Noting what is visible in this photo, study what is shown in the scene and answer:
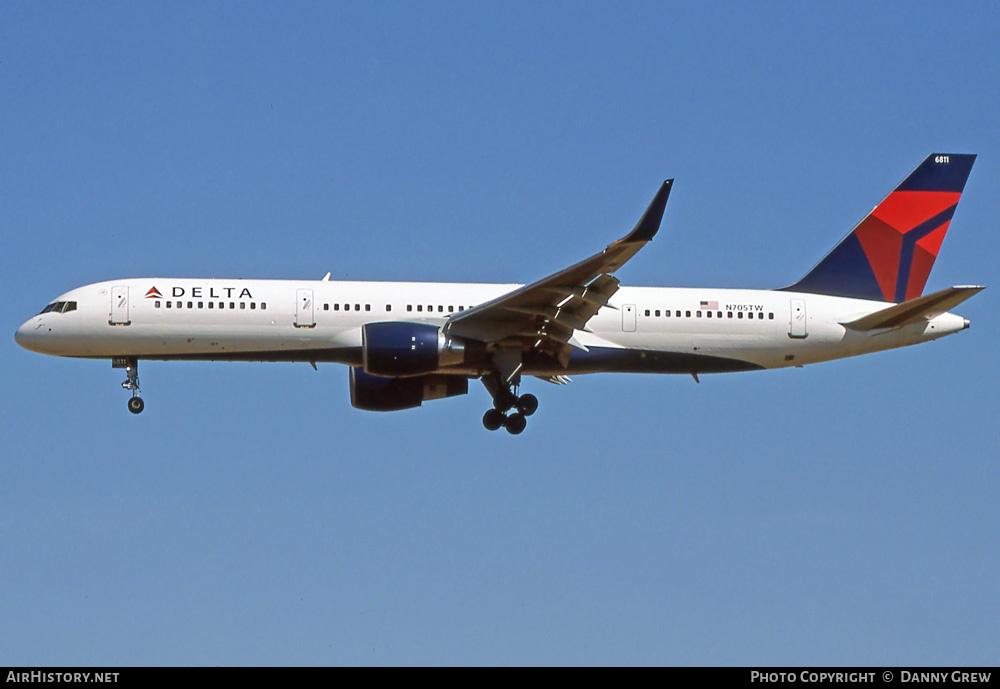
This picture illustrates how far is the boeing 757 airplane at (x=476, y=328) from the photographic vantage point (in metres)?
34.6

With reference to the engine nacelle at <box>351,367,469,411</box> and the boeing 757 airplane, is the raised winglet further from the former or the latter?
the engine nacelle at <box>351,367,469,411</box>

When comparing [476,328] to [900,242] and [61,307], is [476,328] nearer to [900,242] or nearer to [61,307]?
[61,307]

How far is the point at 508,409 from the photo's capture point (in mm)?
36531

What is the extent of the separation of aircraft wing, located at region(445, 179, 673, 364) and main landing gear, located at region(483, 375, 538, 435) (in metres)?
1.51

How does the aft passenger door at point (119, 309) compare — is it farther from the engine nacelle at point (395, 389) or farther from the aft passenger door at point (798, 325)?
the aft passenger door at point (798, 325)

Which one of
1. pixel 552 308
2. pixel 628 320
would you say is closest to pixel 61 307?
pixel 552 308

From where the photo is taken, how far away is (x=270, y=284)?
36219 mm

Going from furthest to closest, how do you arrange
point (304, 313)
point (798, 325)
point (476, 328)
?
1. point (798, 325)
2. point (304, 313)
3. point (476, 328)

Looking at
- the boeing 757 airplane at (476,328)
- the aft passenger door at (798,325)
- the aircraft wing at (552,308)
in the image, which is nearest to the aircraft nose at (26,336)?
the boeing 757 airplane at (476,328)

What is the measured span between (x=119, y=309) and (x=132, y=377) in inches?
75.3
